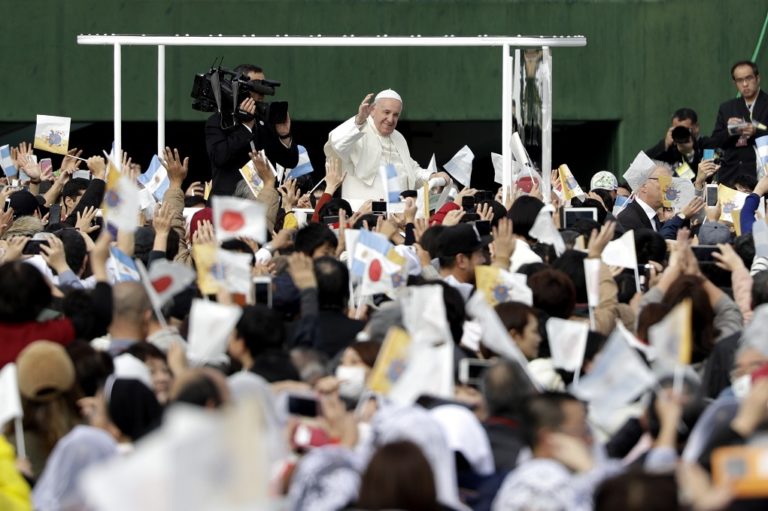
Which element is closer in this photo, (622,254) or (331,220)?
(622,254)

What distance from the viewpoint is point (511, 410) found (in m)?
6.18

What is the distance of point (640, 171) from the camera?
13.1 metres

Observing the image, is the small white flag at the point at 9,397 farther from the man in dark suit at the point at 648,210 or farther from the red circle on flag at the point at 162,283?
the man in dark suit at the point at 648,210

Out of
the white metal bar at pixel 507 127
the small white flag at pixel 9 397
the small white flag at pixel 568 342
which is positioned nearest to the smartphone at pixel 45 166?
the white metal bar at pixel 507 127

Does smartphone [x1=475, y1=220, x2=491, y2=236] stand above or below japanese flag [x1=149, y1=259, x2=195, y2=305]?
above

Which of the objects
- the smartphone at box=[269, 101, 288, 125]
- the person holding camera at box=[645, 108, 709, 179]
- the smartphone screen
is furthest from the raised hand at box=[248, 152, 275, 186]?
the person holding camera at box=[645, 108, 709, 179]

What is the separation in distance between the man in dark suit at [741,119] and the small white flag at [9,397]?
907 cm

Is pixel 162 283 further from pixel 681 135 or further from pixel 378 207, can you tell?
pixel 681 135

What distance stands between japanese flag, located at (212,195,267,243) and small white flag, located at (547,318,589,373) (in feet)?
5.06

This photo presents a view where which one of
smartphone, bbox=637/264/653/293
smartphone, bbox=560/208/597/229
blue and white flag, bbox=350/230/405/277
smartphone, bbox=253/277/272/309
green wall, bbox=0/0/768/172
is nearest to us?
smartphone, bbox=253/277/272/309

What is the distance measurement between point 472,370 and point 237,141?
5952 millimetres

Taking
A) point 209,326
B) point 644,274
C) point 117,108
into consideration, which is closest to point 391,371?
point 209,326

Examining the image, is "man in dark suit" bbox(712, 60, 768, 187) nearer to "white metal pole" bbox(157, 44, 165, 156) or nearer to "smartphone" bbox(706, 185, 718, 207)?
"smartphone" bbox(706, 185, 718, 207)

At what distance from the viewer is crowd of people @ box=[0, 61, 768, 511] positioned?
15.6 feet
